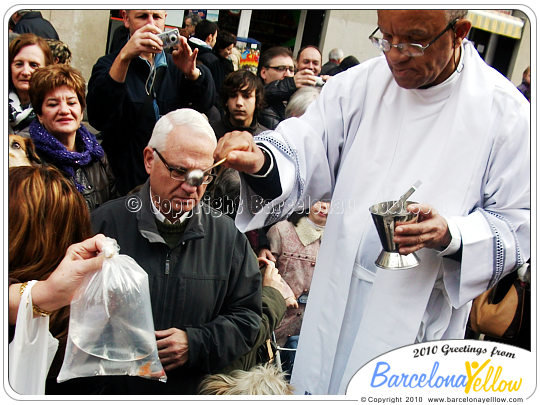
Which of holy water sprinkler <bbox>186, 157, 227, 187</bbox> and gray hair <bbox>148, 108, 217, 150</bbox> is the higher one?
gray hair <bbox>148, 108, 217, 150</bbox>

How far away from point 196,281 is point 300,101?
821 mm

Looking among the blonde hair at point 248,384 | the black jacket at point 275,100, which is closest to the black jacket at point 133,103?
the black jacket at point 275,100

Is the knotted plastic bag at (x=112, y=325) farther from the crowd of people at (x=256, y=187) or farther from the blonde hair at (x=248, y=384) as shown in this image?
the blonde hair at (x=248, y=384)

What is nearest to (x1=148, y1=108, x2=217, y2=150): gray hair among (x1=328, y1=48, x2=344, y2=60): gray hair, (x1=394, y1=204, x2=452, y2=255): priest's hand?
(x1=394, y1=204, x2=452, y2=255): priest's hand

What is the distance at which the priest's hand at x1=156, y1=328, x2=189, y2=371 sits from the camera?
228cm

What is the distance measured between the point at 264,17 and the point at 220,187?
1.88 feet

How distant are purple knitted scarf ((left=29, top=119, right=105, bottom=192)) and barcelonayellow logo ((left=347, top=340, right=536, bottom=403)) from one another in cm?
115

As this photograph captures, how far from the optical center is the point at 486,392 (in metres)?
2.19

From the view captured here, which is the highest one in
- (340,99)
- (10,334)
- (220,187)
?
Answer: (340,99)

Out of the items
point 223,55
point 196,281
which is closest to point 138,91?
point 223,55

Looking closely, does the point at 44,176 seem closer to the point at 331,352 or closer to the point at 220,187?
the point at 220,187

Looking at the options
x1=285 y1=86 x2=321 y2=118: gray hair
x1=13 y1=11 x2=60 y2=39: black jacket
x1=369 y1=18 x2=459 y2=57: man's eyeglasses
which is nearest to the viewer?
x1=369 y1=18 x2=459 y2=57: man's eyeglasses

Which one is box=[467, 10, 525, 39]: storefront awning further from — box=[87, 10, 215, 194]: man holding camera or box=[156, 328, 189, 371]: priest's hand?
box=[156, 328, 189, 371]: priest's hand
